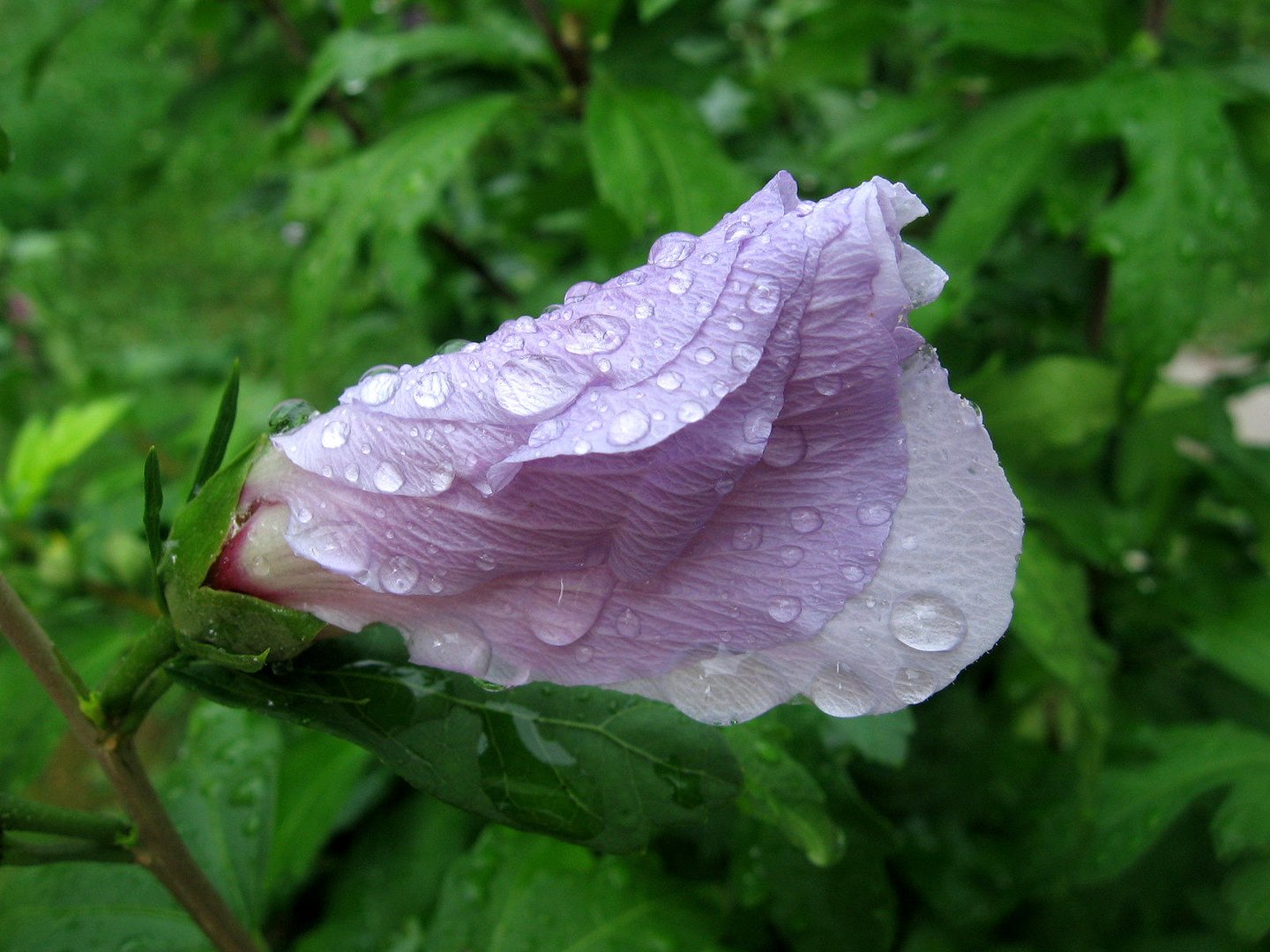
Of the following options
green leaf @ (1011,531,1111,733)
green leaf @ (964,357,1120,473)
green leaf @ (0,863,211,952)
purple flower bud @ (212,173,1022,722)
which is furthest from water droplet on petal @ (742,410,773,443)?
green leaf @ (964,357,1120,473)

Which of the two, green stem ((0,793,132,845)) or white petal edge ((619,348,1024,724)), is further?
green stem ((0,793,132,845))

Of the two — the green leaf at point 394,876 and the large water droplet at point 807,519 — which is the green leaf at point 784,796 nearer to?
the large water droplet at point 807,519

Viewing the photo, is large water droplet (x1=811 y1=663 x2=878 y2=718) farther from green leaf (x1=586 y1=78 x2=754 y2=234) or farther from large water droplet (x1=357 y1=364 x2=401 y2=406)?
green leaf (x1=586 y1=78 x2=754 y2=234)

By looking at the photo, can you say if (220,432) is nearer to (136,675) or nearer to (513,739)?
(136,675)

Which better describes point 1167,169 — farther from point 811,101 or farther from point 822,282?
point 811,101

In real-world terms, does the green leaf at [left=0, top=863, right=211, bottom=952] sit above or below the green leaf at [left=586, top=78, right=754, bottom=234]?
below

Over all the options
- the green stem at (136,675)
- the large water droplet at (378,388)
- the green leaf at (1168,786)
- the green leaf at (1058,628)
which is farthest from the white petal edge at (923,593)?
the green leaf at (1168,786)
